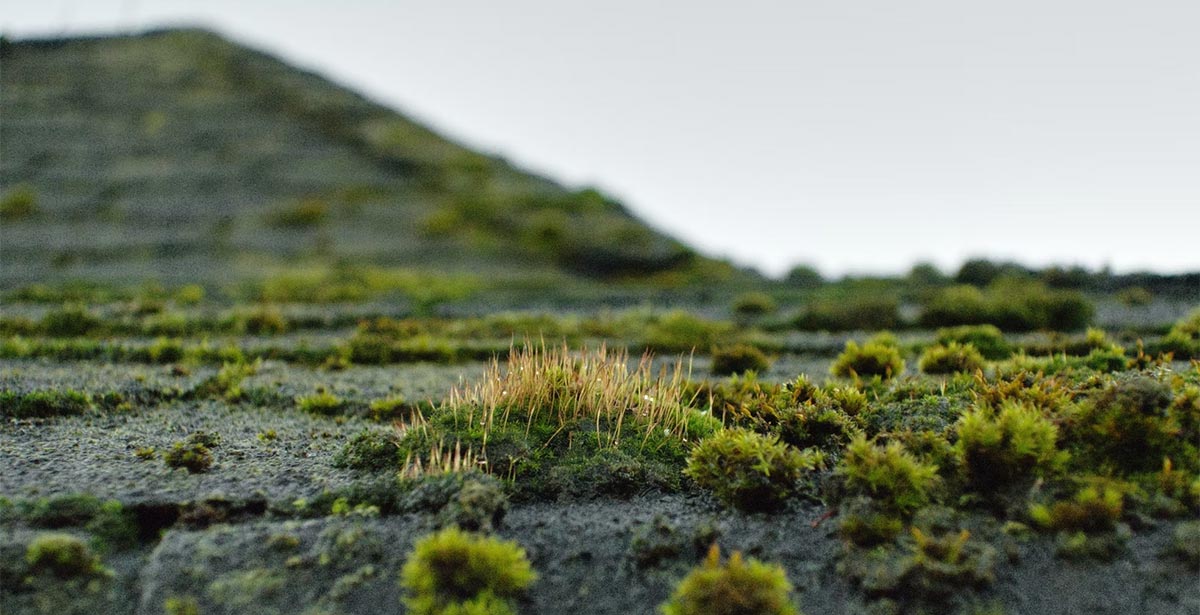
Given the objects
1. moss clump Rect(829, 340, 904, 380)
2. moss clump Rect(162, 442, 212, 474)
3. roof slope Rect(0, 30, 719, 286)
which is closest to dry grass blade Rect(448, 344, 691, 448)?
moss clump Rect(162, 442, 212, 474)

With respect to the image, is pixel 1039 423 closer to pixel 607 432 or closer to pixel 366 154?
pixel 607 432

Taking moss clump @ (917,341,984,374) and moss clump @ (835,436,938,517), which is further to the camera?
moss clump @ (917,341,984,374)

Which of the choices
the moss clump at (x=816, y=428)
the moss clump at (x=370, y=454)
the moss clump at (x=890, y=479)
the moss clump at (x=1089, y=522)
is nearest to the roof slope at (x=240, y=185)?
Answer: the moss clump at (x=370, y=454)

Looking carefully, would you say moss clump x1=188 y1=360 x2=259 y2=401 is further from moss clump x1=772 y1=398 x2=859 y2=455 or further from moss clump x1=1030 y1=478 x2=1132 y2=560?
moss clump x1=1030 y1=478 x2=1132 y2=560

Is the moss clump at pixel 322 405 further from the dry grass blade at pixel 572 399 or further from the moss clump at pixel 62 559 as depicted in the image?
the moss clump at pixel 62 559

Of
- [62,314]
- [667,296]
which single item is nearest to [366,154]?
[667,296]

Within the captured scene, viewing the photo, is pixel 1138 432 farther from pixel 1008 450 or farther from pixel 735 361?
pixel 735 361

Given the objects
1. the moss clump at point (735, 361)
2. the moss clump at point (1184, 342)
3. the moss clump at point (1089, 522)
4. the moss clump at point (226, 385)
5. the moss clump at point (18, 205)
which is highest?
the moss clump at point (18, 205)
